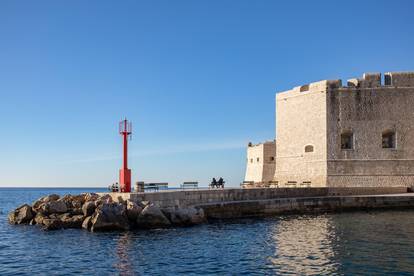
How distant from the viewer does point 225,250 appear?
40.6 ft

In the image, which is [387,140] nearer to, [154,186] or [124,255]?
[154,186]

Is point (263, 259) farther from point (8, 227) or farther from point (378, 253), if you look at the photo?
point (8, 227)

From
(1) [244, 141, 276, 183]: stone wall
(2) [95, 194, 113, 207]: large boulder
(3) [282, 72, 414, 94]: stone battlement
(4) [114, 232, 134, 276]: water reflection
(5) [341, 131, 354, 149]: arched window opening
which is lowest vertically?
(4) [114, 232, 134, 276]: water reflection

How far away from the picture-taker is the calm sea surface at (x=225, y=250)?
1041cm

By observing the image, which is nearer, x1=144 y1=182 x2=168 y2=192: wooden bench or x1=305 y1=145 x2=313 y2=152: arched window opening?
x1=144 y1=182 x2=168 y2=192: wooden bench

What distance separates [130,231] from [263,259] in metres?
6.08

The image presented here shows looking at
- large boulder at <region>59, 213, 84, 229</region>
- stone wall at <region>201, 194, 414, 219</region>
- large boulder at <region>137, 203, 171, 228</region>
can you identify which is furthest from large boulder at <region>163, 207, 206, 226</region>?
large boulder at <region>59, 213, 84, 229</region>

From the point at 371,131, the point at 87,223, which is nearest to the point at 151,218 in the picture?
the point at 87,223

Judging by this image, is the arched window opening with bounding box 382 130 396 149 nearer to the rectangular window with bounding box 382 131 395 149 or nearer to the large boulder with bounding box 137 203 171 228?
the rectangular window with bounding box 382 131 395 149

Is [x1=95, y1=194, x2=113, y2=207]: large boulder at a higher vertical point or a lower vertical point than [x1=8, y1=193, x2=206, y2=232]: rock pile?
higher

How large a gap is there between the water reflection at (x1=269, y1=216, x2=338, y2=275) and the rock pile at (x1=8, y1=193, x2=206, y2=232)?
3752 millimetres

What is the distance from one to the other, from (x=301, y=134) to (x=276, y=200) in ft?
20.8

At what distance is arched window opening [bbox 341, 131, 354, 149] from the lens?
24.3m

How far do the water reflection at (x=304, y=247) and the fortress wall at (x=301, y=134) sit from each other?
22.7 ft
